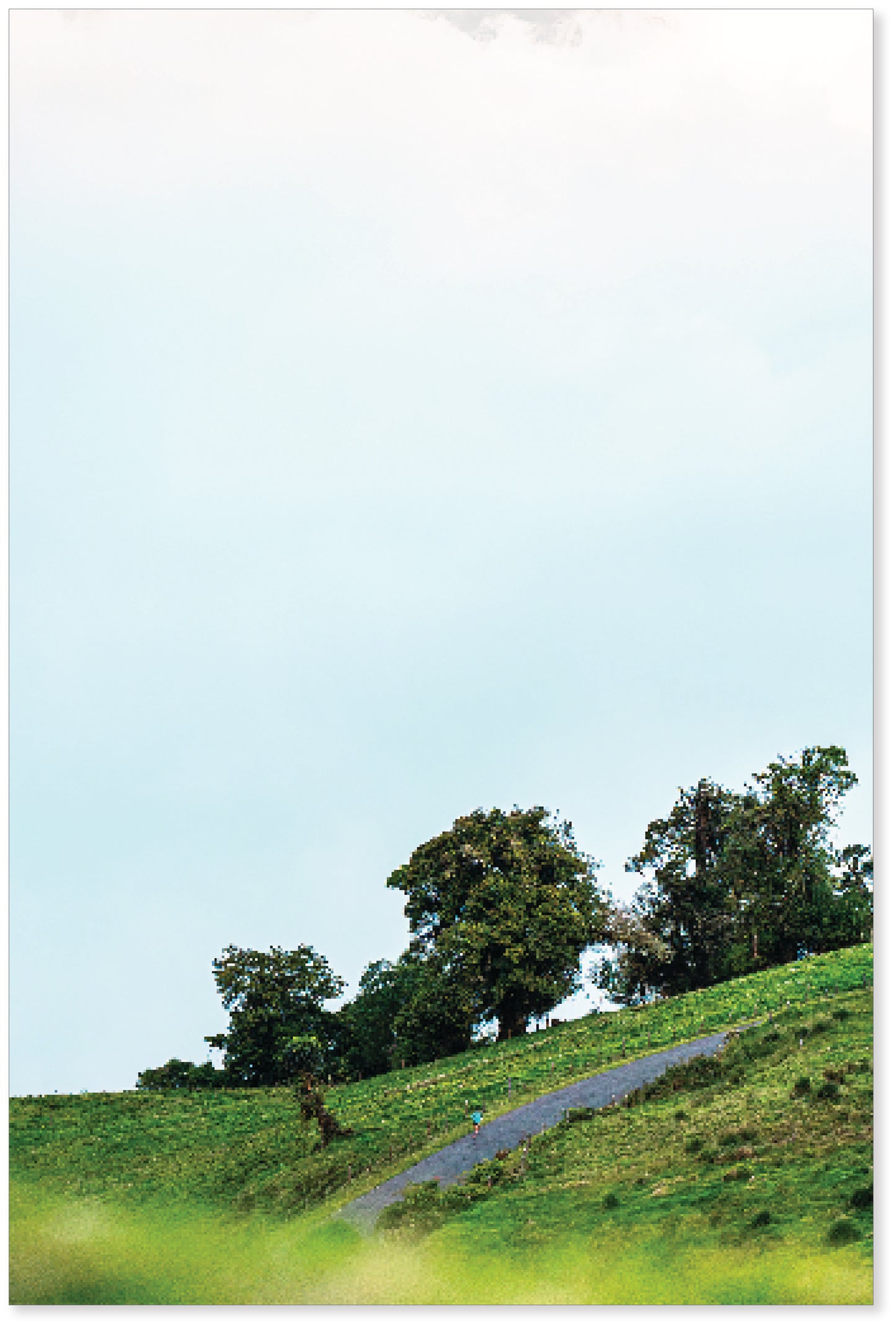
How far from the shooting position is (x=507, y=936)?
2331cm

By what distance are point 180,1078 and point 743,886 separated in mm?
13347

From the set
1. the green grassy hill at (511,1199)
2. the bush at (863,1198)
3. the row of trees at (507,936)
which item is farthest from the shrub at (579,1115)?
the row of trees at (507,936)

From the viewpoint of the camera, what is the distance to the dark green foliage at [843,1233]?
316 inches

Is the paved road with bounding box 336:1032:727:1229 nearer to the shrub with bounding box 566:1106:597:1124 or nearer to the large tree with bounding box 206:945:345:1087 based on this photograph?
the shrub with bounding box 566:1106:597:1124

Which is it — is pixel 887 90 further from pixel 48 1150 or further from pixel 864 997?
pixel 48 1150

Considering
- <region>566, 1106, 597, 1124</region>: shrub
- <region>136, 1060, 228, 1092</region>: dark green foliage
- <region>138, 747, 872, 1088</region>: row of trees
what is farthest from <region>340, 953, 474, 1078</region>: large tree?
<region>566, 1106, 597, 1124</region>: shrub

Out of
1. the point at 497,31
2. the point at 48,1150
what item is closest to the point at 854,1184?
the point at 48,1150

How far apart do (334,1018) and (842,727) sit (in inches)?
594

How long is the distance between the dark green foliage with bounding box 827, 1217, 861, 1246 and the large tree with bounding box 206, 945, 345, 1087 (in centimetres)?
1599

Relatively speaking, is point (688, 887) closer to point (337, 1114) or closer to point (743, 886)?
point (743, 886)

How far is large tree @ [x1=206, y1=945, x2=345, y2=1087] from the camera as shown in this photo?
23141 millimetres

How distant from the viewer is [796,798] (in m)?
23.3

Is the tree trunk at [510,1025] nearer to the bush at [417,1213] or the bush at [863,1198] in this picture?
the bush at [417,1213]

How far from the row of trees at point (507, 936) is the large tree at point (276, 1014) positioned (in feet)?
0.10
